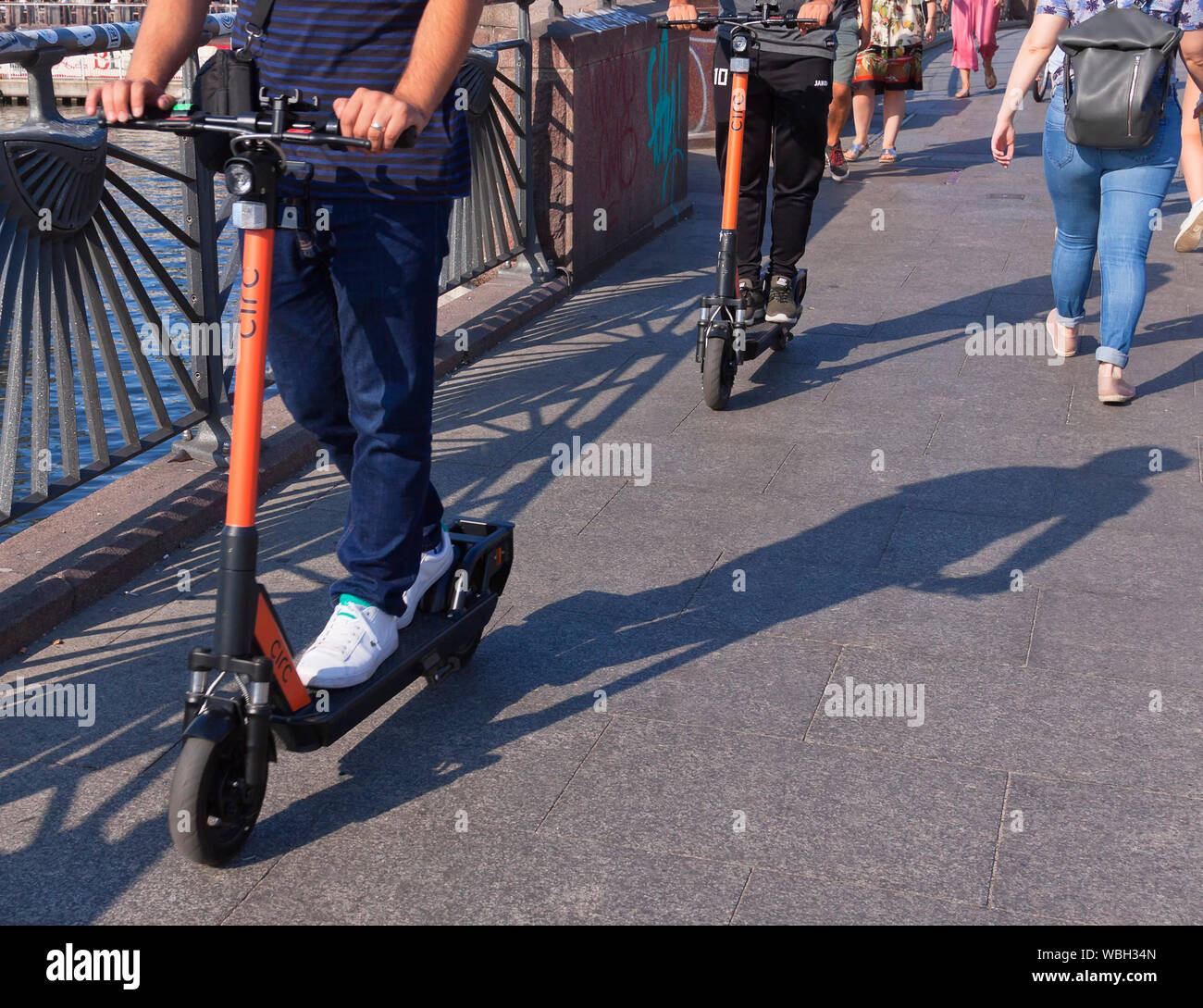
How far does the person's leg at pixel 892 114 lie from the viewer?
38.5 ft

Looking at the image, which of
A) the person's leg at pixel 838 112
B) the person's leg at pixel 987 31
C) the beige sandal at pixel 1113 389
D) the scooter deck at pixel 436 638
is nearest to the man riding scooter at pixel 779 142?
the beige sandal at pixel 1113 389

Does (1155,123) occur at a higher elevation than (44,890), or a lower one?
higher

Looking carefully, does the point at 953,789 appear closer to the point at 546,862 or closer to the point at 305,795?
the point at 546,862

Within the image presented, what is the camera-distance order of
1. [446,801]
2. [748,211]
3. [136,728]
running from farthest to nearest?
[748,211] < [136,728] < [446,801]

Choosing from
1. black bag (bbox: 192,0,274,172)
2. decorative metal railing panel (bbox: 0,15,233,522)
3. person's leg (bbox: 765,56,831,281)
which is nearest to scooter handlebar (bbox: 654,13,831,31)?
person's leg (bbox: 765,56,831,281)

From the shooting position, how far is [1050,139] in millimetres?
5902

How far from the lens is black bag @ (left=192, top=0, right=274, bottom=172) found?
2.76 metres

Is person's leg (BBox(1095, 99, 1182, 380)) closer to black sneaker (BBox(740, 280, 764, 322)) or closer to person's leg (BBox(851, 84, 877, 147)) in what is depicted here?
black sneaker (BBox(740, 280, 764, 322))

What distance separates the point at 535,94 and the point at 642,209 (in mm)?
1482

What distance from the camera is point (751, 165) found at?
635 cm

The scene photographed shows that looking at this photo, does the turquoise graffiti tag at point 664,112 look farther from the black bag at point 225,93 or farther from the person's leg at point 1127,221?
the black bag at point 225,93

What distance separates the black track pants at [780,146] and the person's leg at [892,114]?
18.2 ft

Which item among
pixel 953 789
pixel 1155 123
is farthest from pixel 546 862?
pixel 1155 123

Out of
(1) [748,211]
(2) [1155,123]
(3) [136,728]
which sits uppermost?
(2) [1155,123]
